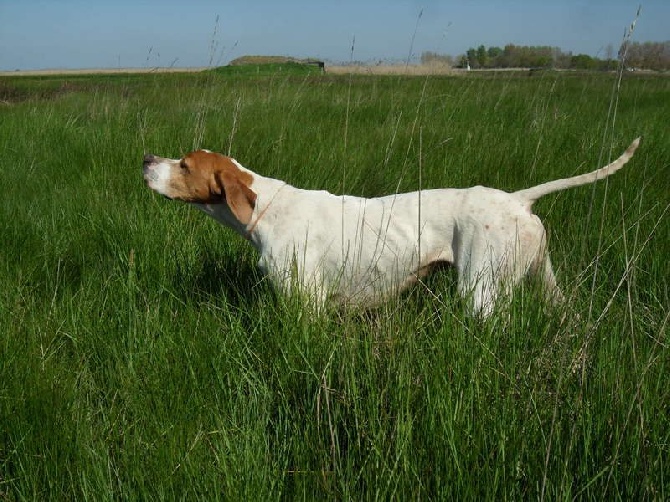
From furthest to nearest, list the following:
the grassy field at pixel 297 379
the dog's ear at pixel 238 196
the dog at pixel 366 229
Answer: the dog's ear at pixel 238 196
the dog at pixel 366 229
the grassy field at pixel 297 379

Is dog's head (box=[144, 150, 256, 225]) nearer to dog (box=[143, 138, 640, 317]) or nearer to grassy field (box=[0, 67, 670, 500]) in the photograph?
dog (box=[143, 138, 640, 317])

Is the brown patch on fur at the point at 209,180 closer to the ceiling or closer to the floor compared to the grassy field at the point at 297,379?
closer to the ceiling

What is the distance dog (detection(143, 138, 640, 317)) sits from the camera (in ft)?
10.4

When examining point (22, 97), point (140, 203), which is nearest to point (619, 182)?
point (140, 203)

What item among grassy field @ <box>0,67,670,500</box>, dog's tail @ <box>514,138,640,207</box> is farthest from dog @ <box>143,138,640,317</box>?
grassy field @ <box>0,67,670,500</box>

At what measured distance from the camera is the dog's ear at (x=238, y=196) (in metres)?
3.42

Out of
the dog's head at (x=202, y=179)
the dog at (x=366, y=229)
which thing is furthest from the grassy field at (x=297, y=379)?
the dog's head at (x=202, y=179)

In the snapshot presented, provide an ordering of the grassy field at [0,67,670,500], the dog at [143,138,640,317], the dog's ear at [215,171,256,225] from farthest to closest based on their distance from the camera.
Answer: the dog's ear at [215,171,256,225]
the dog at [143,138,640,317]
the grassy field at [0,67,670,500]

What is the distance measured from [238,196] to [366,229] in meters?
0.68

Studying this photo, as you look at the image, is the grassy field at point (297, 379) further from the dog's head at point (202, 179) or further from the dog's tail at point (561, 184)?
the dog's head at point (202, 179)

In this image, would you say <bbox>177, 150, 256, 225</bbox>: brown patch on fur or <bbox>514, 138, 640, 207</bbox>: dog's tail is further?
<bbox>177, 150, 256, 225</bbox>: brown patch on fur

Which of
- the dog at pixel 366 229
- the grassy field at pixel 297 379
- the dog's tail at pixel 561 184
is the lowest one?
the grassy field at pixel 297 379

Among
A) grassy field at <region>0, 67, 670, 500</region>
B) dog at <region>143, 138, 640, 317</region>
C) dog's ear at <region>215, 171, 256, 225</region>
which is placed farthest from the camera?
dog's ear at <region>215, 171, 256, 225</region>

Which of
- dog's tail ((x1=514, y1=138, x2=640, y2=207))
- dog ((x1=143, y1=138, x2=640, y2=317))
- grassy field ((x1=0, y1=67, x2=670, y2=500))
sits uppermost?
dog's tail ((x1=514, y1=138, x2=640, y2=207))
